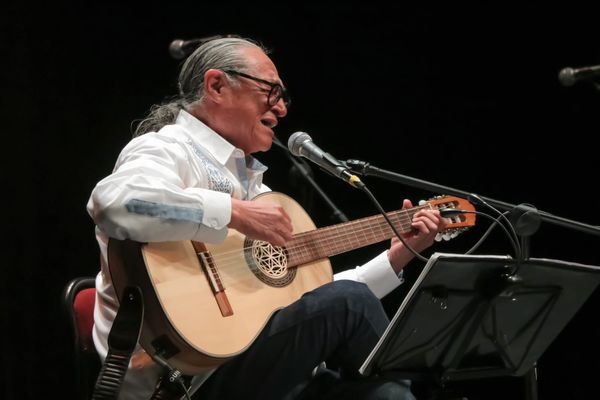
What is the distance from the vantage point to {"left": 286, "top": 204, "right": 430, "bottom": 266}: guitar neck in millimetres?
2615

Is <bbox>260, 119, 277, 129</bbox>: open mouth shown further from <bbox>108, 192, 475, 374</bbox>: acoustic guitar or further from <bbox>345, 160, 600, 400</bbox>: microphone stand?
<bbox>345, 160, 600, 400</bbox>: microphone stand

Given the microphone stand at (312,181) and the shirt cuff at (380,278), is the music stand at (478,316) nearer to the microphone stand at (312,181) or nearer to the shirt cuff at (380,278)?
the shirt cuff at (380,278)

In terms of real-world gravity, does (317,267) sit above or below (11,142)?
below

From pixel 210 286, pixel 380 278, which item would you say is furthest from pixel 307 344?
pixel 380 278

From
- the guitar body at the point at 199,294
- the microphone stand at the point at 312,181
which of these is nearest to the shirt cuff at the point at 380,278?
the microphone stand at the point at 312,181

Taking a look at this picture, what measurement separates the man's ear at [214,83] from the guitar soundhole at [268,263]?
57cm

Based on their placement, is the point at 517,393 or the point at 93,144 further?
the point at 517,393

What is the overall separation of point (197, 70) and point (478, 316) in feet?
4.42

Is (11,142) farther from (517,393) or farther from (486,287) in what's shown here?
(517,393)

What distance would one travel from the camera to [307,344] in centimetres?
218

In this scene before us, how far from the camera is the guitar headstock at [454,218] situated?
9.49 ft

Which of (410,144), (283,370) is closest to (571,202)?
(410,144)

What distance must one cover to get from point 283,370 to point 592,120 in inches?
105

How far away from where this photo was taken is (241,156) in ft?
8.84
